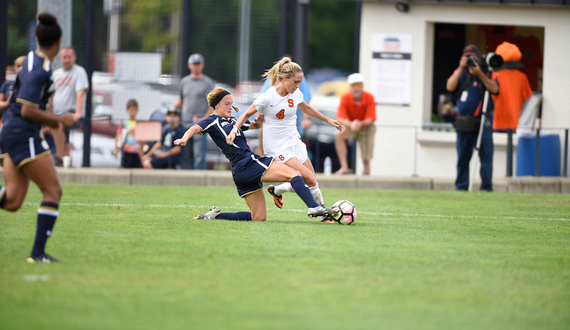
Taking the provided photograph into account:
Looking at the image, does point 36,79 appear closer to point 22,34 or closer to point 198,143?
point 198,143

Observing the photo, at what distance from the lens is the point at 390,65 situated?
52.5 ft

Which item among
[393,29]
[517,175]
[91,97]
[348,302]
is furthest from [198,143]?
[348,302]

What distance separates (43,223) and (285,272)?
5.95ft

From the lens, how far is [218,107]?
27.6 ft

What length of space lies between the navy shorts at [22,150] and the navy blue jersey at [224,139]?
258cm

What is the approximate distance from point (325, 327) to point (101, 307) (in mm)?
1326

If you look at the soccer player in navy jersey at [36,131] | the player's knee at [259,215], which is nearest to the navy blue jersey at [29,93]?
the soccer player in navy jersey at [36,131]

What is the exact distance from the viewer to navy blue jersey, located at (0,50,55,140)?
5.71m

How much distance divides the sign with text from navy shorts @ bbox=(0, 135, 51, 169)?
10.9 m

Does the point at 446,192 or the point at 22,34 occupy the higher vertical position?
the point at 22,34

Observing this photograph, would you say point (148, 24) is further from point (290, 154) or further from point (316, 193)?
point (316, 193)

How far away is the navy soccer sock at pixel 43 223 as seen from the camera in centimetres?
564

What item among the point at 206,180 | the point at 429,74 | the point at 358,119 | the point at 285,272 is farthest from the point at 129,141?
the point at 285,272

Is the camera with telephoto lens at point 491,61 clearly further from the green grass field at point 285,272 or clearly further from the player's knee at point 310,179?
the player's knee at point 310,179
